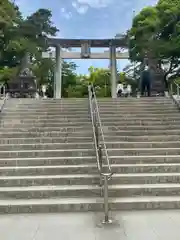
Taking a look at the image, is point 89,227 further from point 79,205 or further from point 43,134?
point 43,134

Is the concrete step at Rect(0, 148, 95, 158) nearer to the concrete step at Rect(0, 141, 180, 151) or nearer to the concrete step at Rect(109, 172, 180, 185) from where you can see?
the concrete step at Rect(0, 141, 180, 151)

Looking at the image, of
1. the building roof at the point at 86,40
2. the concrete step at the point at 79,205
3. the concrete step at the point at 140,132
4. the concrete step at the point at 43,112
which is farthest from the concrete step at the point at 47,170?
the building roof at the point at 86,40

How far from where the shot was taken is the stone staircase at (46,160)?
16.5 ft

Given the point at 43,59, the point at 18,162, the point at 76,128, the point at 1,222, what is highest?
the point at 43,59

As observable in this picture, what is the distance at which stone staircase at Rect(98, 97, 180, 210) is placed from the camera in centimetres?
518

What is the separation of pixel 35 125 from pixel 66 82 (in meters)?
21.6

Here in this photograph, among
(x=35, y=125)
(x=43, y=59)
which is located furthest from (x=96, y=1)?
(x=35, y=125)

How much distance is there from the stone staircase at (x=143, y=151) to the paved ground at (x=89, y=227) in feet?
1.41

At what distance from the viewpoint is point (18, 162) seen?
6.27 m

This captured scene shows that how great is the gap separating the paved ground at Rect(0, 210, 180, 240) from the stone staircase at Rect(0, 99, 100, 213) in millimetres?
373

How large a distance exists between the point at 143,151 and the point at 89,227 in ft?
10.0

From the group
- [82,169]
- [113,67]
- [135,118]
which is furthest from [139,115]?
[113,67]

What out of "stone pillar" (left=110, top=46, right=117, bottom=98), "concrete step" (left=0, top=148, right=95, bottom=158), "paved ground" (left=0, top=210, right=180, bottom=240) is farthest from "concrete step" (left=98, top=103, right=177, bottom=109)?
"stone pillar" (left=110, top=46, right=117, bottom=98)

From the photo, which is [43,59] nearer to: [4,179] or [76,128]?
[76,128]
